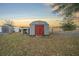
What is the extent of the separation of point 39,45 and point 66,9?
39 cm

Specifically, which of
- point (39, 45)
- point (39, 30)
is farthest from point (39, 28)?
point (39, 45)

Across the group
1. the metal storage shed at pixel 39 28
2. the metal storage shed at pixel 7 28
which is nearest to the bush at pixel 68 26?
the metal storage shed at pixel 39 28

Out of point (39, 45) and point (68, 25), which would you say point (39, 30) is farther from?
point (68, 25)

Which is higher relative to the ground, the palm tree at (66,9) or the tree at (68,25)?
the palm tree at (66,9)

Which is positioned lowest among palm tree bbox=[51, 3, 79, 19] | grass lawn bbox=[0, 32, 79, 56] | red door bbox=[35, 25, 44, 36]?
grass lawn bbox=[0, 32, 79, 56]

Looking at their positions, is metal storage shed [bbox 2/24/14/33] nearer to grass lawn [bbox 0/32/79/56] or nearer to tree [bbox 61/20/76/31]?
grass lawn [bbox 0/32/79/56]

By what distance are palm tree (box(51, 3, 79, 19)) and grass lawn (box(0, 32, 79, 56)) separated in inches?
6.5

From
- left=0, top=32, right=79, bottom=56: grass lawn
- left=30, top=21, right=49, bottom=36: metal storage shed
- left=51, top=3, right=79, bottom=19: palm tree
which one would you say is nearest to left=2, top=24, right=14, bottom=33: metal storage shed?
left=0, top=32, right=79, bottom=56: grass lawn

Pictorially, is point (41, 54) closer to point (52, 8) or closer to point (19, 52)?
point (19, 52)

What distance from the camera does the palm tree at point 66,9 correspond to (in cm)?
171

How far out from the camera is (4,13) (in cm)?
170

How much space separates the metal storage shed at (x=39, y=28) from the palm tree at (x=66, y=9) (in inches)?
6.3

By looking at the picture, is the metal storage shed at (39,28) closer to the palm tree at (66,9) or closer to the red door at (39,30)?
the red door at (39,30)

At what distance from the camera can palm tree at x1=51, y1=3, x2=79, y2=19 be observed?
171 centimetres
